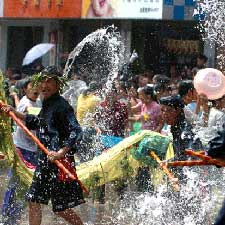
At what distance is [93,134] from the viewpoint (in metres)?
10.3

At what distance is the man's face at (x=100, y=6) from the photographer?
17.6 metres

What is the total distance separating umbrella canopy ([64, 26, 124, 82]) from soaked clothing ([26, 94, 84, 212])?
5978mm

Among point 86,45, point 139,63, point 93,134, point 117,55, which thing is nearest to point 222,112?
point 93,134

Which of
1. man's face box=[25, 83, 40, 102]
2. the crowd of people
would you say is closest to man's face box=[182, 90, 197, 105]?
the crowd of people

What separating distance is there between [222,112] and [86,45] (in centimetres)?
732

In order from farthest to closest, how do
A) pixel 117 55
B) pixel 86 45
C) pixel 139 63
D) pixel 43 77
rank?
pixel 139 63 → pixel 86 45 → pixel 117 55 → pixel 43 77

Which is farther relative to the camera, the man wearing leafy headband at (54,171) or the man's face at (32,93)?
the man's face at (32,93)

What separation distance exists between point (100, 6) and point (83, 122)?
7.35 m

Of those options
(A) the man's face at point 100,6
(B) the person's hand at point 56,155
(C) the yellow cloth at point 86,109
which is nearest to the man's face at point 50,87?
(B) the person's hand at point 56,155

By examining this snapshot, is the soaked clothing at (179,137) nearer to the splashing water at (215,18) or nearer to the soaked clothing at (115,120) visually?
the soaked clothing at (115,120)

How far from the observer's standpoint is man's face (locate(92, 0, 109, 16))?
57.8ft

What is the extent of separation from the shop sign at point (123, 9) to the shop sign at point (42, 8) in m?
0.53

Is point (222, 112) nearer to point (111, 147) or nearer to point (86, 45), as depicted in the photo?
point (111, 147)

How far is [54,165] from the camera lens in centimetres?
672
